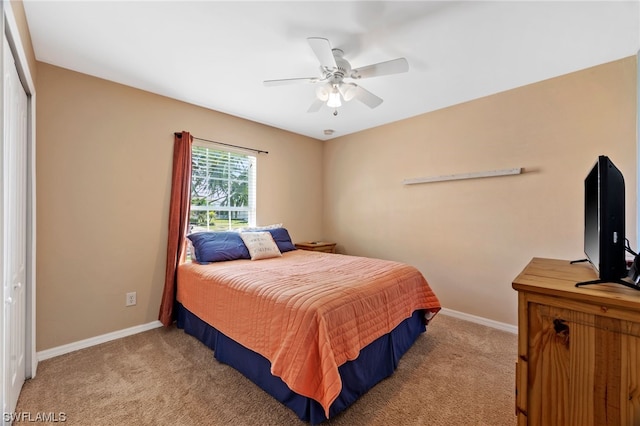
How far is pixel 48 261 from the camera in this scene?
2.29 m

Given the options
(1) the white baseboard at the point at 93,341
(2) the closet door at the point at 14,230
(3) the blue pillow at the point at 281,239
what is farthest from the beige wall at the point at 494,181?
(2) the closet door at the point at 14,230

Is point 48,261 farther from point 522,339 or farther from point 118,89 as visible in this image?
point 522,339

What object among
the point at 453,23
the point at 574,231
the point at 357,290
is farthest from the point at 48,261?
the point at 574,231

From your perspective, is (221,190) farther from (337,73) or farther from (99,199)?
(337,73)

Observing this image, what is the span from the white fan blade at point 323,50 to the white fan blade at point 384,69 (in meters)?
0.19

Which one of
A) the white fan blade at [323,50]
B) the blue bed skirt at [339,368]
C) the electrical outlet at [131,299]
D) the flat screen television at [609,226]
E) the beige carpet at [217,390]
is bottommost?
the beige carpet at [217,390]

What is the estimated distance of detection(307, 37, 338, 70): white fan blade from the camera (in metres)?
1.69

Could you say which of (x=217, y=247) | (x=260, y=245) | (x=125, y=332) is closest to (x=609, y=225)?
(x=260, y=245)

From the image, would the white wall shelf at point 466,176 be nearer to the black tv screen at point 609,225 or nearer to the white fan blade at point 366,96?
the white fan blade at point 366,96

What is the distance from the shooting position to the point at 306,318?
154 centimetres

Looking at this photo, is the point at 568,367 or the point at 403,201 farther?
the point at 403,201

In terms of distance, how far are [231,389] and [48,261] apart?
74.7 inches

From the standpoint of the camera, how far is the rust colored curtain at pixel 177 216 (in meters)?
2.82

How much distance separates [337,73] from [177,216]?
7.04 feet
